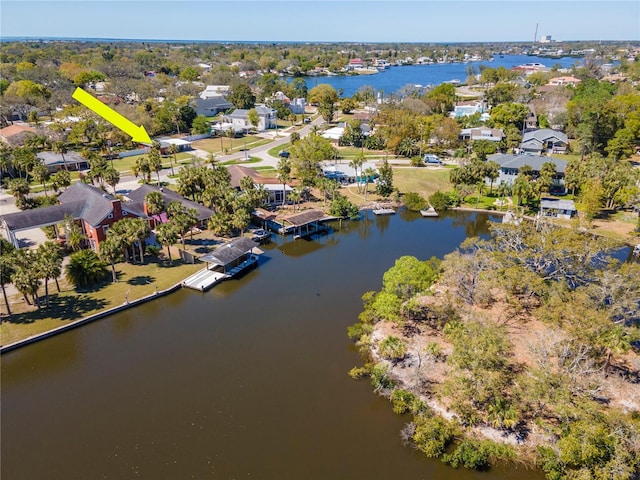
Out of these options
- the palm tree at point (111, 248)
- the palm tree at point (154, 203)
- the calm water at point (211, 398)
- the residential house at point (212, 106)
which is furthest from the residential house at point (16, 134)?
the calm water at point (211, 398)

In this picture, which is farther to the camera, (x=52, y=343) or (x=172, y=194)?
(x=172, y=194)

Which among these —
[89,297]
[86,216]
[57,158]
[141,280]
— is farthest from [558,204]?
[57,158]

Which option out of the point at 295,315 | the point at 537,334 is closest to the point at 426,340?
the point at 537,334

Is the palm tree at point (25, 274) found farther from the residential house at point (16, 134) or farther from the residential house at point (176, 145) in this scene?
the residential house at point (16, 134)

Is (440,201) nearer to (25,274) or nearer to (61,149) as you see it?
(25,274)

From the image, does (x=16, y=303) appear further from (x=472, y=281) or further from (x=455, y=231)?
(x=455, y=231)

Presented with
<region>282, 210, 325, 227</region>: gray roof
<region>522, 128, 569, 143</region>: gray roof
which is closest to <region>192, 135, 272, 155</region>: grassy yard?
<region>282, 210, 325, 227</region>: gray roof
